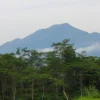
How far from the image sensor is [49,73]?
110 feet

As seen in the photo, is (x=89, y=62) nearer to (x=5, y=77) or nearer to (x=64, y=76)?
(x=64, y=76)

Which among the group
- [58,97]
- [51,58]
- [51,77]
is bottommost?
[58,97]

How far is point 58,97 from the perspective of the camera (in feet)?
109

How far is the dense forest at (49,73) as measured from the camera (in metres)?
32.9

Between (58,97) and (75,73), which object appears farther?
(75,73)

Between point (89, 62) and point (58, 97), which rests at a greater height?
point (89, 62)

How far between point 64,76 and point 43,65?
267cm

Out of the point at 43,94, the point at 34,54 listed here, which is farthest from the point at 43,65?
the point at 43,94

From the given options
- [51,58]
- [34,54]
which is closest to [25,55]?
[34,54]

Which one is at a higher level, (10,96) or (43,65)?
(43,65)

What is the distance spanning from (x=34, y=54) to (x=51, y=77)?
4.53 meters

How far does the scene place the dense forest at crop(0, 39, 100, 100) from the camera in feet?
108

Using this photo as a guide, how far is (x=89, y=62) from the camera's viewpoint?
116 ft

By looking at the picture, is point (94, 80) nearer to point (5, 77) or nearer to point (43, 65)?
point (43, 65)
